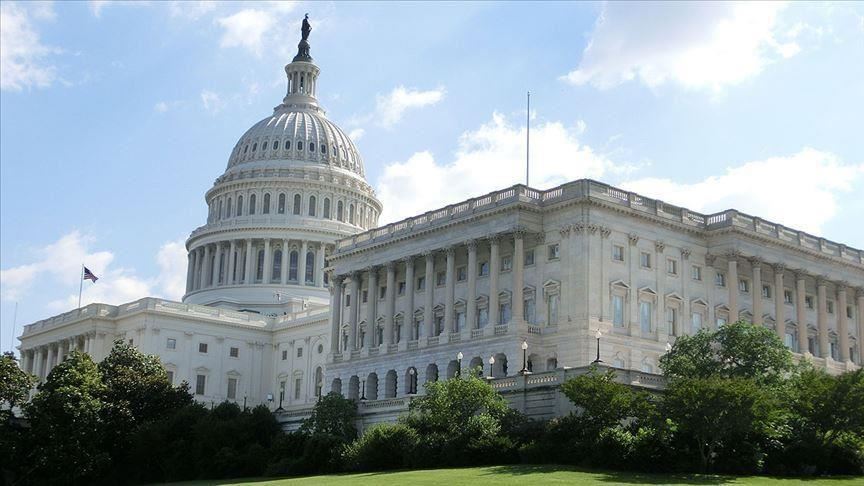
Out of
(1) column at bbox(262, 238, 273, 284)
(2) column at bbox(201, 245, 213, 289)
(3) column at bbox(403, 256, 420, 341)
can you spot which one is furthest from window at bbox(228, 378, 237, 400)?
(3) column at bbox(403, 256, 420, 341)

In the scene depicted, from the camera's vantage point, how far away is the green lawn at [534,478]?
60.2 metres

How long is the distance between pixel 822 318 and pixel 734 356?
3312 centimetres

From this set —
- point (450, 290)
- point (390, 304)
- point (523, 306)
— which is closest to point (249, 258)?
point (390, 304)

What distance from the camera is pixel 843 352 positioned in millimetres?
110062

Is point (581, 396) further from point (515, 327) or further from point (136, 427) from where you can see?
point (136, 427)

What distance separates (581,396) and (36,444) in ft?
136

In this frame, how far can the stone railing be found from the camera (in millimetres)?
96375

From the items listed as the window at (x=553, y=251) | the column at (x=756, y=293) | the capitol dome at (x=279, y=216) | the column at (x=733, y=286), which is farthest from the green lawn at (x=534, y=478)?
the capitol dome at (x=279, y=216)

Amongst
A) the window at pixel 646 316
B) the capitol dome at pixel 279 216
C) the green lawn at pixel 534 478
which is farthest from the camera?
the capitol dome at pixel 279 216

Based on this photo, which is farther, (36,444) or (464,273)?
(464,273)

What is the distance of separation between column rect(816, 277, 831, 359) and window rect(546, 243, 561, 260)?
2798 cm

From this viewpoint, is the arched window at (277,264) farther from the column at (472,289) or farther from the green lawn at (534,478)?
the green lawn at (534,478)

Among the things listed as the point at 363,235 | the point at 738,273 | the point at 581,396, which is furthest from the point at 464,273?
the point at 581,396

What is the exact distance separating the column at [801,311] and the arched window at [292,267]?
7578 cm
